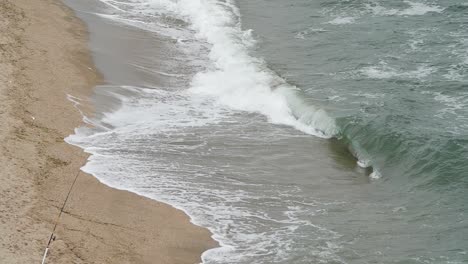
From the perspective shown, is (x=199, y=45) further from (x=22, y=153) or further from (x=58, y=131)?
(x=22, y=153)

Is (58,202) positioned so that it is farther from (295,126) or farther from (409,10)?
(409,10)

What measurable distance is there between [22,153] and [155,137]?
10.0 feet

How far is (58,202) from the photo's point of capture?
1033 cm

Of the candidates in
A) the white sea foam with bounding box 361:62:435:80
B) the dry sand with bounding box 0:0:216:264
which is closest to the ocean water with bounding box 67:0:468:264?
the white sea foam with bounding box 361:62:435:80

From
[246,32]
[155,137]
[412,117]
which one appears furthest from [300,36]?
[155,137]

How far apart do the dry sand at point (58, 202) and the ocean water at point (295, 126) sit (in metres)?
0.38

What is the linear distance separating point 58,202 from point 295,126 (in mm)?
6490

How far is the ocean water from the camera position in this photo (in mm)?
10922

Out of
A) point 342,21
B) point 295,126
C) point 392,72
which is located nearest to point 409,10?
point 342,21

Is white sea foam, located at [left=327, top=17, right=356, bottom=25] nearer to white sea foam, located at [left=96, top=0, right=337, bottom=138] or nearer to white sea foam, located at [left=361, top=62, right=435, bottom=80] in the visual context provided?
white sea foam, located at [left=96, top=0, right=337, bottom=138]

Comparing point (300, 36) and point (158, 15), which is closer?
point (300, 36)

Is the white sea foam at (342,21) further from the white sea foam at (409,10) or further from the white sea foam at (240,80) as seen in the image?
the white sea foam at (240,80)

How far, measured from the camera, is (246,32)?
21969 mm

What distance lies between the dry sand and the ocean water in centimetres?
38
